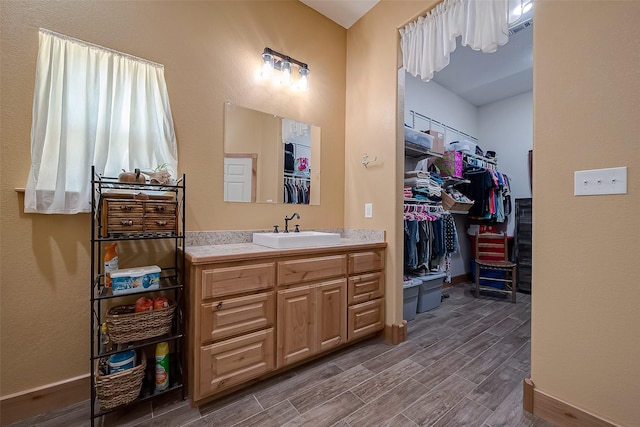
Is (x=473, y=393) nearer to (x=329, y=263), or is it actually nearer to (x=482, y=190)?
(x=329, y=263)

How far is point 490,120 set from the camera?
4.47 m

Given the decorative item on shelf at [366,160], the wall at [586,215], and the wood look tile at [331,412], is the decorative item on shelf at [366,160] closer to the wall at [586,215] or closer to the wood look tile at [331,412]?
the wall at [586,215]

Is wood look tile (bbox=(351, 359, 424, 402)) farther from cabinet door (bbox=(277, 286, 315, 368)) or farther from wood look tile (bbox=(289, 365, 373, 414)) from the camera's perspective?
cabinet door (bbox=(277, 286, 315, 368))

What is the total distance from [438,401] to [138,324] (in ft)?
5.66

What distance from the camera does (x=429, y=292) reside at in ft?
9.69

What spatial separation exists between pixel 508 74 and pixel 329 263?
385cm

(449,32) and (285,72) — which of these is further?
(285,72)

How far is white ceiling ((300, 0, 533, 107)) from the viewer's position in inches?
95.8

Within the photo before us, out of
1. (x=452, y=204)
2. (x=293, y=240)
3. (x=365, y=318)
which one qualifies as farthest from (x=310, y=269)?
(x=452, y=204)

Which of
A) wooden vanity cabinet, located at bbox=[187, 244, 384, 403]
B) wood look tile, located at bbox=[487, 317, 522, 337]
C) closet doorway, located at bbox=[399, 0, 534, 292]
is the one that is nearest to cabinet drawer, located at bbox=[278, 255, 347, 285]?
wooden vanity cabinet, located at bbox=[187, 244, 384, 403]

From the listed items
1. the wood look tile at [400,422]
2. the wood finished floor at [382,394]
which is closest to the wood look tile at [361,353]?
the wood finished floor at [382,394]

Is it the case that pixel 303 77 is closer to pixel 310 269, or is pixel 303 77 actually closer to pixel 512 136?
pixel 310 269

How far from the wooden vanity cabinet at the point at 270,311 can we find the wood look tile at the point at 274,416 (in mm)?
195

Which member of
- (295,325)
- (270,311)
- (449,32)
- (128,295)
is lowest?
(295,325)
